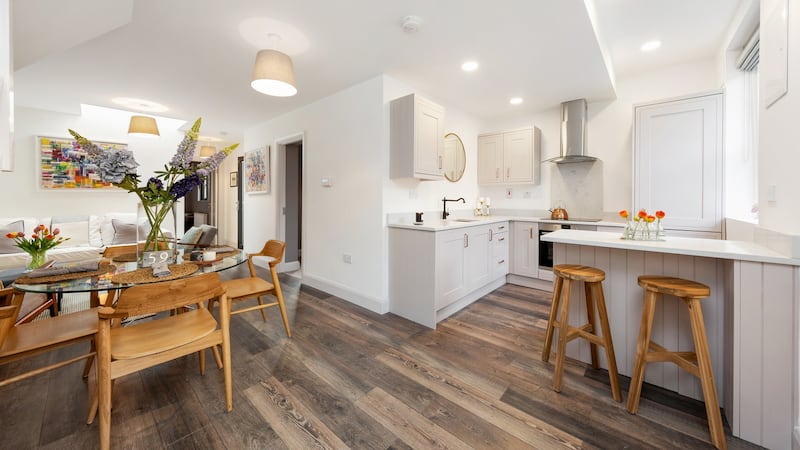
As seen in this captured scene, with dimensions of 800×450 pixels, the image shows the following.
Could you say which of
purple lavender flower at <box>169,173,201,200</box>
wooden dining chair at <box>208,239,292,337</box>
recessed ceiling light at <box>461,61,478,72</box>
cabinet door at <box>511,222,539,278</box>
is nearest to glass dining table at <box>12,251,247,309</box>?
wooden dining chair at <box>208,239,292,337</box>

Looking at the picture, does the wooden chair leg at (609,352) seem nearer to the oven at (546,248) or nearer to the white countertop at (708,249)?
the white countertop at (708,249)

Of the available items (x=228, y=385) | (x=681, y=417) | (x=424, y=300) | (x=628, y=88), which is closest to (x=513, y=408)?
Result: (x=681, y=417)

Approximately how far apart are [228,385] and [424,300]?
1.66 m

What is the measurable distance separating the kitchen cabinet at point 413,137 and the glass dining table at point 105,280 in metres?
1.78

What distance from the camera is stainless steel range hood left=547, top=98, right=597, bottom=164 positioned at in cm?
379

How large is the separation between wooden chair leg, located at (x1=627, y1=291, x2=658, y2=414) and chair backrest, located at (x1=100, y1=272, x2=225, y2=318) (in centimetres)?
231

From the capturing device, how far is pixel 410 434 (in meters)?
1.45

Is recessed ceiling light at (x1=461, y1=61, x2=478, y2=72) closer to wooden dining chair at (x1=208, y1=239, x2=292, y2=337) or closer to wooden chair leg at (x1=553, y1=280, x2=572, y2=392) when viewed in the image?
wooden chair leg at (x1=553, y1=280, x2=572, y2=392)

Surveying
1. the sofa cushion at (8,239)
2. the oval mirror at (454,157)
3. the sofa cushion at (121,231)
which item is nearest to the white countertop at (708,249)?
the oval mirror at (454,157)

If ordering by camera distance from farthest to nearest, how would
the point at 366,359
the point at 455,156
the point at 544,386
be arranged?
1. the point at 455,156
2. the point at 366,359
3. the point at 544,386

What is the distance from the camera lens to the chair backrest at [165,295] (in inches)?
51.0

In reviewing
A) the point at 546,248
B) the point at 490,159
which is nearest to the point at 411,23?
the point at 490,159

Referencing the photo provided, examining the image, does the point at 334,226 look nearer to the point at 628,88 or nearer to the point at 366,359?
the point at 366,359

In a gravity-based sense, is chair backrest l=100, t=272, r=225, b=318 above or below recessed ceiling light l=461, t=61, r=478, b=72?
below
